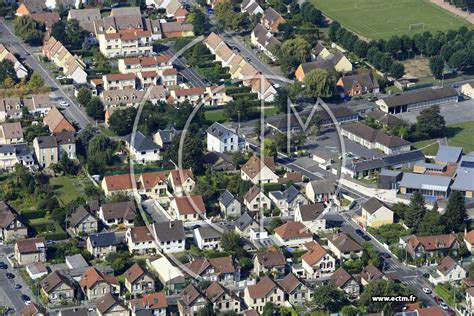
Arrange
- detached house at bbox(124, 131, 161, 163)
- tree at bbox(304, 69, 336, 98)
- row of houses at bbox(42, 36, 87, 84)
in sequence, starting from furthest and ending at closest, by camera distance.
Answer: row of houses at bbox(42, 36, 87, 84), tree at bbox(304, 69, 336, 98), detached house at bbox(124, 131, 161, 163)

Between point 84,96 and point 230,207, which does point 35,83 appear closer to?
point 84,96

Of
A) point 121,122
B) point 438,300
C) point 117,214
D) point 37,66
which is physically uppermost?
point 121,122

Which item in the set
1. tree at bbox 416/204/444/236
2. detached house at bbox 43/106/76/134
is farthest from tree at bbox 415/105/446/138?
detached house at bbox 43/106/76/134

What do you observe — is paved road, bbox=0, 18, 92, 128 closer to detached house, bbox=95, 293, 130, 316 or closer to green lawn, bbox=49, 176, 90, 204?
green lawn, bbox=49, 176, 90, 204

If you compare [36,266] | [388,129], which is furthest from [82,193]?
[388,129]

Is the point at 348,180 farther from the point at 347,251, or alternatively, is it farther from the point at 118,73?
the point at 118,73

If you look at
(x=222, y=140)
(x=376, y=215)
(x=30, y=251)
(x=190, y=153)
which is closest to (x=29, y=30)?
(x=222, y=140)

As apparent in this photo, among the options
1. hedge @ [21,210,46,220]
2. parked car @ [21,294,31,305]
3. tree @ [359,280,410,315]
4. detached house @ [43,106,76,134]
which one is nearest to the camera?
tree @ [359,280,410,315]
